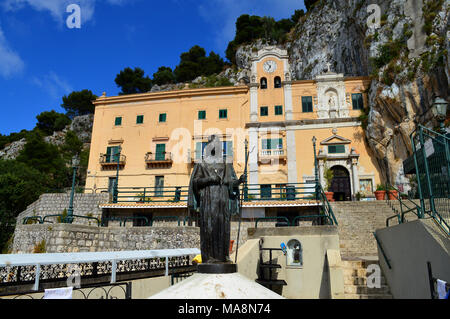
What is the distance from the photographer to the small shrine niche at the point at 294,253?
10133 millimetres

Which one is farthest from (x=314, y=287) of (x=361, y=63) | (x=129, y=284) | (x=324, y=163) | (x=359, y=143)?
(x=361, y=63)

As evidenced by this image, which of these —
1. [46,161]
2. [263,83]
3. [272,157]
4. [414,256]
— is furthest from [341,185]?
[46,161]

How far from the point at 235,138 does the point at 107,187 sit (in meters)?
11.8

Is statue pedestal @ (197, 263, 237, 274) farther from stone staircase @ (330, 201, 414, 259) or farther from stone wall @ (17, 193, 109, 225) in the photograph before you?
stone wall @ (17, 193, 109, 225)

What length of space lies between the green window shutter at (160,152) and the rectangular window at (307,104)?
12.3 m

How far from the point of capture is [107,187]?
1043 inches

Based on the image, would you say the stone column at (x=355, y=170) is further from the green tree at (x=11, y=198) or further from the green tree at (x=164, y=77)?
the green tree at (x=164, y=77)

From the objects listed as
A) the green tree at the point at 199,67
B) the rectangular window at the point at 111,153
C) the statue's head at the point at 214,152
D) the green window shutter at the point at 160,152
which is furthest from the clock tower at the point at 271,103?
the green tree at the point at 199,67

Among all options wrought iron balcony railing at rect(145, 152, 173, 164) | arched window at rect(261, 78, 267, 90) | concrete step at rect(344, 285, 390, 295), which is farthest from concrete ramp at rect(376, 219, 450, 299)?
arched window at rect(261, 78, 267, 90)

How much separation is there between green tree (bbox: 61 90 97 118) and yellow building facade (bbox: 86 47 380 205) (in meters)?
38.1

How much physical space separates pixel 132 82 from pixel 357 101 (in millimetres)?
45428

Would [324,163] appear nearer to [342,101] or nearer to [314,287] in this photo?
[342,101]

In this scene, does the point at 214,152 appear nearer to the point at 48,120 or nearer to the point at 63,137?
the point at 63,137

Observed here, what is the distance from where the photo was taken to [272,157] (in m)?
24.5
